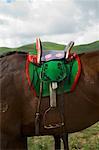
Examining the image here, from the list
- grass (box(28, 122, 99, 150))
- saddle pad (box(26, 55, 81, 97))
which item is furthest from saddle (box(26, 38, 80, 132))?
grass (box(28, 122, 99, 150))

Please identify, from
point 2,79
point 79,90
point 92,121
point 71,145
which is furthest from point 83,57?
point 71,145

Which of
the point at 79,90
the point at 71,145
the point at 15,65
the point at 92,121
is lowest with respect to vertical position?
the point at 71,145

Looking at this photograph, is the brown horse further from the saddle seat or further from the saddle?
the saddle seat

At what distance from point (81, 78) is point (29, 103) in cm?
79

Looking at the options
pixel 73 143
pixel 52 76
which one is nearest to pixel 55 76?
pixel 52 76

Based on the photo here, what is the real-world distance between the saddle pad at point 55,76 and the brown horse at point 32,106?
2.7 inches

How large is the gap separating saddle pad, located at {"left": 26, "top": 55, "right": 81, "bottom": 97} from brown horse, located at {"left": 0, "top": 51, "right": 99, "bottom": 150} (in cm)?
7

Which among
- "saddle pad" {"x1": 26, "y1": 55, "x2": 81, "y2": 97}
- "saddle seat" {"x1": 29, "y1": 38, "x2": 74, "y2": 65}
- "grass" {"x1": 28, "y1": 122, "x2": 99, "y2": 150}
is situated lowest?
"grass" {"x1": 28, "y1": 122, "x2": 99, "y2": 150}

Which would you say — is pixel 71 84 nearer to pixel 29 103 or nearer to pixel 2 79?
pixel 29 103

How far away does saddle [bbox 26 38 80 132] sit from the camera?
438 centimetres

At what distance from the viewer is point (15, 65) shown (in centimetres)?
459

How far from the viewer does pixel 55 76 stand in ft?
14.6

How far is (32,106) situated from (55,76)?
0.52m

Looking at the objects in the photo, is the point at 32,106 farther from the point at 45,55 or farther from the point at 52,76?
the point at 45,55
